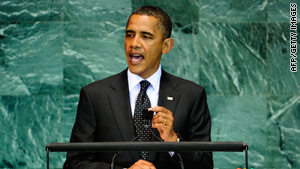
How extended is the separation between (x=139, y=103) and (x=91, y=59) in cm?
214

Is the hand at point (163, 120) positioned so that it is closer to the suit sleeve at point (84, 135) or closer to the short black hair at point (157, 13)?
the suit sleeve at point (84, 135)

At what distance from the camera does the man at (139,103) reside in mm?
2730

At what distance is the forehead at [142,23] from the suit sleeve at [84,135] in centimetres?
49

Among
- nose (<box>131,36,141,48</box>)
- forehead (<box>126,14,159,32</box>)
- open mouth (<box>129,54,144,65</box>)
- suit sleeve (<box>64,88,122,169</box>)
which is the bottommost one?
suit sleeve (<box>64,88,122,169</box>)

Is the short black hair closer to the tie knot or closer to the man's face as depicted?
the man's face

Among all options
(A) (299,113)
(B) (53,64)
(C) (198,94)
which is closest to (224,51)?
(A) (299,113)

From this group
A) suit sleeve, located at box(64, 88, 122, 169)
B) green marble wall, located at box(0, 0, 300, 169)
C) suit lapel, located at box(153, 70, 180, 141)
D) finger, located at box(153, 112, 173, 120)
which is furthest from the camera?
green marble wall, located at box(0, 0, 300, 169)

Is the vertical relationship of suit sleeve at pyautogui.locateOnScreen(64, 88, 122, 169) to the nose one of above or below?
below

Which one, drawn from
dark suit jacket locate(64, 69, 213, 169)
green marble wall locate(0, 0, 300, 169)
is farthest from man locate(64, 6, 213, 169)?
green marble wall locate(0, 0, 300, 169)

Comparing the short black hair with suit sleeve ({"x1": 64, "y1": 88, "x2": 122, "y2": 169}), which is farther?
the short black hair

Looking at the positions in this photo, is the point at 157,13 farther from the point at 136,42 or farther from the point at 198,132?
the point at 198,132

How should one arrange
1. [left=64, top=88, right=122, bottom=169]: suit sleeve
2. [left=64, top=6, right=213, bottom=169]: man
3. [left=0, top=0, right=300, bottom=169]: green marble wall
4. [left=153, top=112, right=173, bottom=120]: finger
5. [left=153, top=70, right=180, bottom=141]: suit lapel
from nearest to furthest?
[left=153, top=112, right=173, bottom=120]: finger < [left=64, top=88, right=122, bottom=169]: suit sleeve < [left=64, top=6, right=213, bottom=169]: man < [left=153, top=70, right=180, bottom=141]: suit lapel < [left=0, top=0, right=300, bottom=169]: green marble wall

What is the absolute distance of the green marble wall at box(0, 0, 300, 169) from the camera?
16.0 feet

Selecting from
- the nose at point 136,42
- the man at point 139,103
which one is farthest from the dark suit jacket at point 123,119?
the nose at point 136,42
